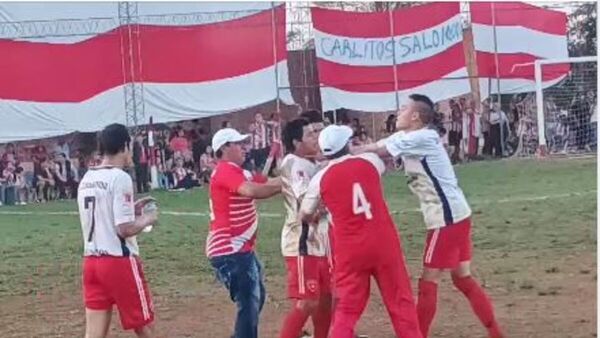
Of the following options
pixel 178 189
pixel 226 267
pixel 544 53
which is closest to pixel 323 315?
pixel 226 267

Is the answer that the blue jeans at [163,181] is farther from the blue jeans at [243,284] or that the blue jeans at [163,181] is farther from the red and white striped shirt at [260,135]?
the blue jeans at [243,284]

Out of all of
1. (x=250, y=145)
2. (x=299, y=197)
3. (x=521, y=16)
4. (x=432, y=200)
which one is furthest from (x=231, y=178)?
(x=521, y=16)

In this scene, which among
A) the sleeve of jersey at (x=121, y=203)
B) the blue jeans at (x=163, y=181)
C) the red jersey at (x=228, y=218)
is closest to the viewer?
the sleeve of jersey at (x=121, y=203)

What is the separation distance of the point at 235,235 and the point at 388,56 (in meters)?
27.9

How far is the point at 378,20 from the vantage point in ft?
119

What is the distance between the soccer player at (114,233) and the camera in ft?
26.2

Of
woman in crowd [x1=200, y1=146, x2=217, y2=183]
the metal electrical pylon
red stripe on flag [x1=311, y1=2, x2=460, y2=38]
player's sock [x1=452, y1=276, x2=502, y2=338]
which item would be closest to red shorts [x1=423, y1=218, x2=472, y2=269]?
player's sock [x1=452, y1=276, x2=502, y2=338]

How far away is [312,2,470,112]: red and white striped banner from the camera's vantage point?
35.6 meters

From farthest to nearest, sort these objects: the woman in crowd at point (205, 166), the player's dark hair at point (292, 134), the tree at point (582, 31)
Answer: the tree at point (582, 31)
the woman in crowd at point (205, 166)
the player's dark hair at point (292, 134)

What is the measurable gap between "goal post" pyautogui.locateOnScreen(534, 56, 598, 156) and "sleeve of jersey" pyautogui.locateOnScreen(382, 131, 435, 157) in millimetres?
27175

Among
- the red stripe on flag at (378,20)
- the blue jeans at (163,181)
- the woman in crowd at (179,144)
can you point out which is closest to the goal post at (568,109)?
the red stripe on flag at (378,20)

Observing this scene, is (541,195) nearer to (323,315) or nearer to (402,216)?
(402,216)

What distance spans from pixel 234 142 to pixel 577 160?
2547cm

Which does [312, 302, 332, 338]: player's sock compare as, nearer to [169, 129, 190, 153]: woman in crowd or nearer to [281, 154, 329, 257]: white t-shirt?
[281, 154, 329, 257]: white t-shirt
